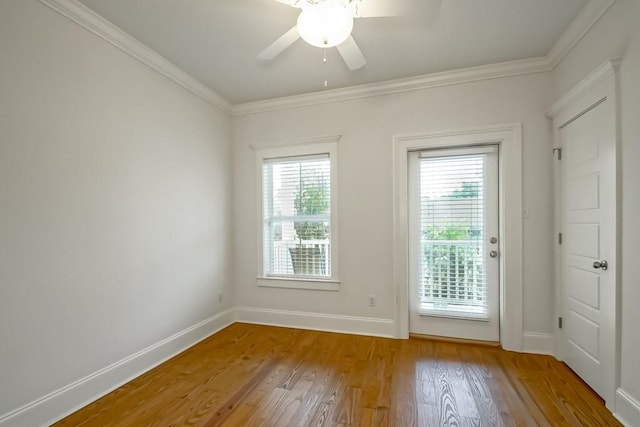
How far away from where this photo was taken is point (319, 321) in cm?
330

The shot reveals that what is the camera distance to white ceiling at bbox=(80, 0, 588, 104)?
6.53 ft

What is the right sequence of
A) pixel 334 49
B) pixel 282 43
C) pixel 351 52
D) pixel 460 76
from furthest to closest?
pixel 460 76 < pixel 334 49 < pixel 351 52 < pixel 282 43

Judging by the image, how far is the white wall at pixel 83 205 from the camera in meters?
1.64

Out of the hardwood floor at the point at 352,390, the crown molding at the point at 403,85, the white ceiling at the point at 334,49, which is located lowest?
the hardwood floor at the point at 352,390

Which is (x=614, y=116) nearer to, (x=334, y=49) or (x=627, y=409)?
(x=627, y=409)

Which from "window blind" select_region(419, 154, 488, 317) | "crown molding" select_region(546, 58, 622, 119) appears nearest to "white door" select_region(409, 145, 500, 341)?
"window blind" select_region(419, 154, 488, 317)

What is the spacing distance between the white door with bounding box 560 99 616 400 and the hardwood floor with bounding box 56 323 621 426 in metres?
0.26

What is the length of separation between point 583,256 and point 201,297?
139 inches

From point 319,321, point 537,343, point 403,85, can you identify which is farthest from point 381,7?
point 537,343

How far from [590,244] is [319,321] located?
2.57 meters

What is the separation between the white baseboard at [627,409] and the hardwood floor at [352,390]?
0.05 meters

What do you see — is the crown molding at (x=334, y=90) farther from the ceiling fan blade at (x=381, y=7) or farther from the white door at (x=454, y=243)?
the ceiling fan blade at (x=381, y=7)

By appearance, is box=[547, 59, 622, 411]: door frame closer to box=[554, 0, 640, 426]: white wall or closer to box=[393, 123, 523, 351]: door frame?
box=[554, 0, 640, 426]: white wall

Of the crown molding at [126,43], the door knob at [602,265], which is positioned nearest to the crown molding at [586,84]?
the door knob at [602,265]
